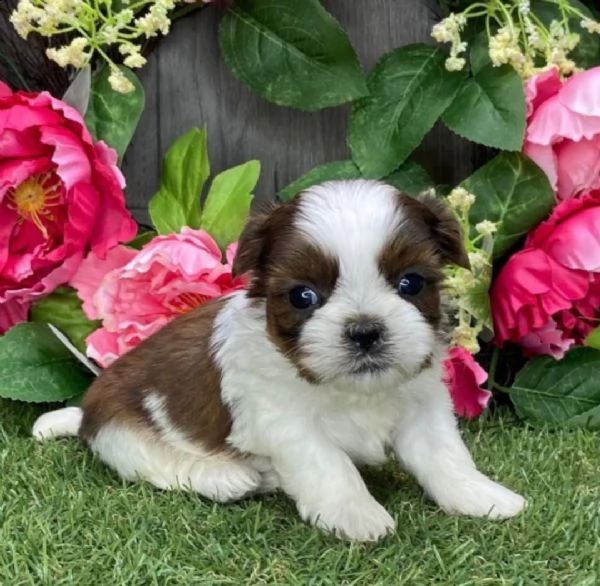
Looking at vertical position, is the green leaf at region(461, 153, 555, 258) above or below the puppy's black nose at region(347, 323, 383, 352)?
below

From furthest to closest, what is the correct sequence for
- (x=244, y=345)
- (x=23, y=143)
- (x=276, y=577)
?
(x=23, y=143), (x=244, y=345), (x=276, y=577)

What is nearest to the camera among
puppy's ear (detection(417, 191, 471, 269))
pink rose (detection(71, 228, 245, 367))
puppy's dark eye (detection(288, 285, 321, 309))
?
puppy's dark eye (detection(288, 285, 321, 309))

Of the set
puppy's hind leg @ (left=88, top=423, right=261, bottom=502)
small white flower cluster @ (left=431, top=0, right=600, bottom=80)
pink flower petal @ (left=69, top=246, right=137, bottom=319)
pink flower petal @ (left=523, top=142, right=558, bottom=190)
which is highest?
small white flower cluster @ (left=431, top=0, right=600, bottom=80)


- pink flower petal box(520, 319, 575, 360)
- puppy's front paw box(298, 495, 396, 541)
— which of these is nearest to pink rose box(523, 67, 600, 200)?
pink flower petal box(520, 319, 575, 360)

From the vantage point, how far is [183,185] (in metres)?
2.78

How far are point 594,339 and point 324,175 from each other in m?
0.84

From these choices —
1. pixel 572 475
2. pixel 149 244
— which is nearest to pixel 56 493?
pixel 149 244

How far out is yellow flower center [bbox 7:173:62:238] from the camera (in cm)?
258

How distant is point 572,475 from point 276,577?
2.63 ft

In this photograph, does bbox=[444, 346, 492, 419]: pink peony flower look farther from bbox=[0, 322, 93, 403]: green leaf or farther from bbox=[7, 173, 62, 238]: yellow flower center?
bbox=[7, 173, 62, 238]: yellow flower center

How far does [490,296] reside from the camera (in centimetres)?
262

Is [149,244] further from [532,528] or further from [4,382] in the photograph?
[532,528]

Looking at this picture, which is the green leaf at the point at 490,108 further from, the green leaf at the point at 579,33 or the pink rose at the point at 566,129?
the green leaf at the point at 579,33

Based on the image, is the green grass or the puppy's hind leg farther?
the puppy's hind leg
